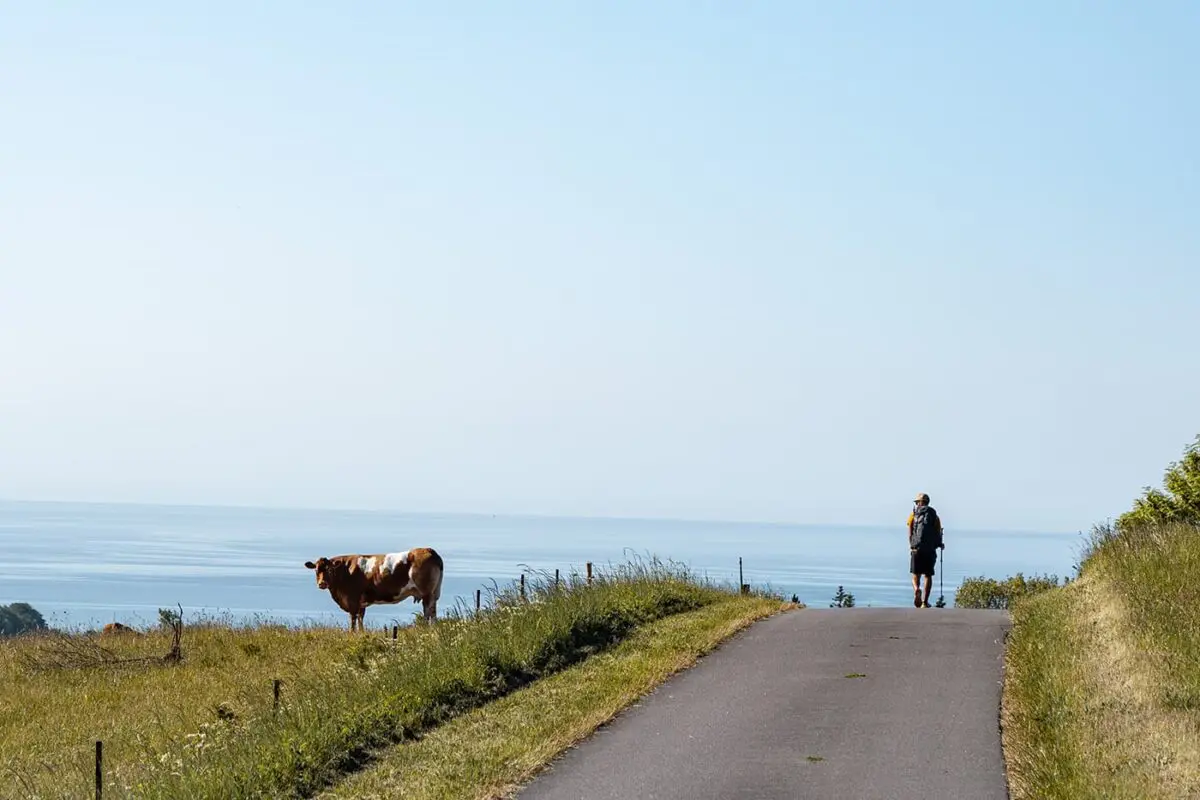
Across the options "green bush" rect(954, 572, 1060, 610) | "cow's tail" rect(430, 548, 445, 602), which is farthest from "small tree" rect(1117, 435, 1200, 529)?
"cow's tail" rect(430, 548, 445, 602)

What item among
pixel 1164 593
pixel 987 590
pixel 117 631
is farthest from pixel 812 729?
pixel 987 590

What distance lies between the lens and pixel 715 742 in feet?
42.8

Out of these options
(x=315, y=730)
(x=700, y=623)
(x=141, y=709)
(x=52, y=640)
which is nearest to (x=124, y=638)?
(x=52, y=640)

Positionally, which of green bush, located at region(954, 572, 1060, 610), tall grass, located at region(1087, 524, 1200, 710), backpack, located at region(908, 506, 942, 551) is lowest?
green bush, located at region(954, 572, 1060, 610)

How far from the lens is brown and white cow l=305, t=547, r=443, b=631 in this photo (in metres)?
30.2

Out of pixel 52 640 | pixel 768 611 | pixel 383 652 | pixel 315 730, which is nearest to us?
pixel 315 730

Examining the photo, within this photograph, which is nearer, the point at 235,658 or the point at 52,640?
the point at 235,658

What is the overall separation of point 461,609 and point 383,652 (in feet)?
7.50

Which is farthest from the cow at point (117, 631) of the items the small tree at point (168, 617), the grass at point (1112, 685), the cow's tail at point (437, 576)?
the grass at point (1112, 685)

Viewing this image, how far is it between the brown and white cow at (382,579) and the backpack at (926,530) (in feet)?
32.3

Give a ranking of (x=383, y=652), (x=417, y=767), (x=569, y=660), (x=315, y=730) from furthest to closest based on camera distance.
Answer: (x=383, y=652)
(x=569, y=660)
(x=315, y=730)
(x=417, y=767)

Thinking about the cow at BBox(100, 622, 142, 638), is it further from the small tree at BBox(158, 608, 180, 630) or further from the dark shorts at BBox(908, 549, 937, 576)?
the dark shorts at BBox(908, 549, 937, 576)

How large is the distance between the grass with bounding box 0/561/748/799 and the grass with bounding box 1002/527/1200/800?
5.36 metres

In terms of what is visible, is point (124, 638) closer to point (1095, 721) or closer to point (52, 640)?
point (52, 640)
